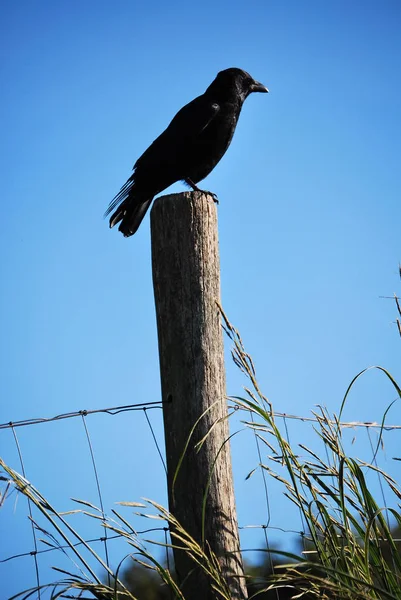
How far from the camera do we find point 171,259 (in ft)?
7.80

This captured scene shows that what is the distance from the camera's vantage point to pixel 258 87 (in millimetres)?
5797

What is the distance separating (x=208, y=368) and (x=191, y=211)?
57 cm

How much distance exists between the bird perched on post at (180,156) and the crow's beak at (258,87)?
60 centimetres

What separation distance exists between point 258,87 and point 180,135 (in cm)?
122

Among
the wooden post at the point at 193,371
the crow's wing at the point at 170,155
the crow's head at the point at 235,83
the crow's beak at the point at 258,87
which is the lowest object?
the wooden post at the point at 193,371

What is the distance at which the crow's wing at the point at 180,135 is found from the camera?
16.2 ft

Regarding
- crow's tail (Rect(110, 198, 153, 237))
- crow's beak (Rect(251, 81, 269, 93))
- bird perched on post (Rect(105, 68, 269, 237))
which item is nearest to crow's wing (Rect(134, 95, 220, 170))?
bird perched on post (Rect(105, 68, 269, 237))

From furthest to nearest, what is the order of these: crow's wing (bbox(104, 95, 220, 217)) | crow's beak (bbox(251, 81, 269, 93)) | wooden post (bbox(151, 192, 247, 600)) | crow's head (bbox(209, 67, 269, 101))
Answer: crow's beak (bbox(251, 81, 269, 93)) → crow's head (bbox(209, 67, 269, 101)) → crow's wing (bbox(104, 95, 220, 217)) → wooden post (bbox(151, 192, 247, 600))

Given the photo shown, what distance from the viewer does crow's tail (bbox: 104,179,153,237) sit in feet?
16.4

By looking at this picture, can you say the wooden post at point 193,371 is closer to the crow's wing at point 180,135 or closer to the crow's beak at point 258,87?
the crow's wing at point 180,135

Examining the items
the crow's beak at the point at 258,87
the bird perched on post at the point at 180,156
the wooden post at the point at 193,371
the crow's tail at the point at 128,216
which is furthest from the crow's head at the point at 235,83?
the wooden post at the point at 193,371

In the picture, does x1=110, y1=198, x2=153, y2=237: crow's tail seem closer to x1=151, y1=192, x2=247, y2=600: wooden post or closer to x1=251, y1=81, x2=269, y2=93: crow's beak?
x1=251, y1=81, x2=269, y2=93: crow's beak

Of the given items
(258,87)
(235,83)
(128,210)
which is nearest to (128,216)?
(128,210)

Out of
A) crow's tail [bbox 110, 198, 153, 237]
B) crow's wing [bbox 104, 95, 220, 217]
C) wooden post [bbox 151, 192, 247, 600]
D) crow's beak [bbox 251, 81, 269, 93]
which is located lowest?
wooden post [bbox 151, 192, 247, 600]
